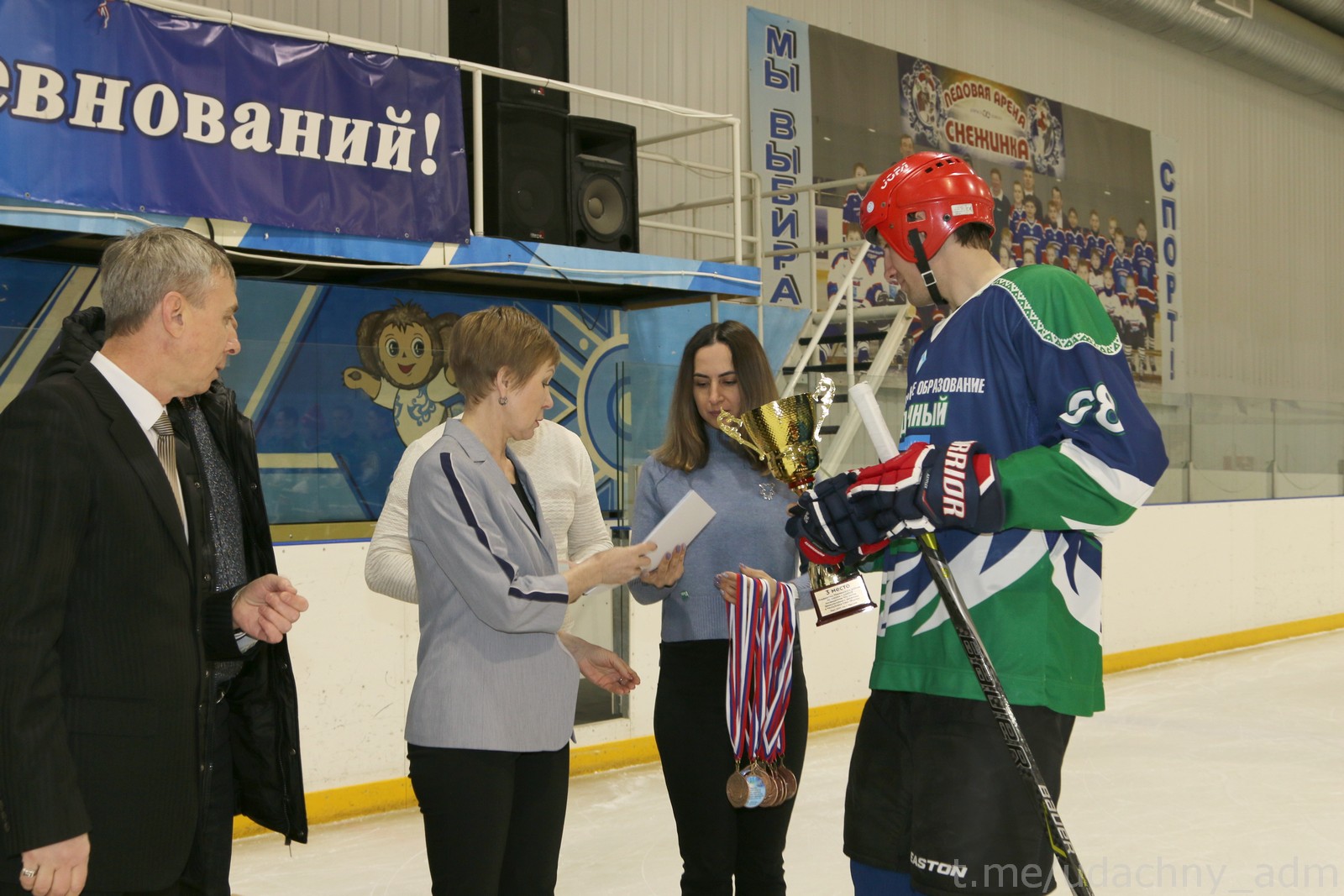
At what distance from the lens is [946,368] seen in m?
1.81

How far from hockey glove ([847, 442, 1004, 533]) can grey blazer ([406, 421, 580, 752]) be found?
2.11 ft

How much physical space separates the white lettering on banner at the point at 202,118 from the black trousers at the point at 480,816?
11.5 feet

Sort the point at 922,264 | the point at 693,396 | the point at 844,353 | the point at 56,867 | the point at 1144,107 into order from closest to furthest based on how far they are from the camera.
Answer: the point at 56,867
the point at 922,264
the point at 693,396
the point at 844,353
the point at 1144,107

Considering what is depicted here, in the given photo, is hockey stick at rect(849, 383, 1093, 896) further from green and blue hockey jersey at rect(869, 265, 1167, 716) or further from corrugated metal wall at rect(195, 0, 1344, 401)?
corrugated metal wall at rect(195, 0, 1344, 401)

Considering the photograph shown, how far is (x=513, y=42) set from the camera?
21.1 ft

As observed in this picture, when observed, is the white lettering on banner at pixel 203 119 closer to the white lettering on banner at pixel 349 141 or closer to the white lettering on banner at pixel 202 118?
the white lettering on banner at pixel 202 118

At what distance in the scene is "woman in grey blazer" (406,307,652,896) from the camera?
2.06 meters

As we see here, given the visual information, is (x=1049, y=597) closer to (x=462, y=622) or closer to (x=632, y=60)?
(x=462, y=622)

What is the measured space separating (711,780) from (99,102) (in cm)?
368

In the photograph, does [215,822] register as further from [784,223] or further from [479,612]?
[784,223]

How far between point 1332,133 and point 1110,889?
47.8 feet

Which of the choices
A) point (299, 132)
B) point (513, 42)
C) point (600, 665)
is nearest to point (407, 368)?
point (299, 132)

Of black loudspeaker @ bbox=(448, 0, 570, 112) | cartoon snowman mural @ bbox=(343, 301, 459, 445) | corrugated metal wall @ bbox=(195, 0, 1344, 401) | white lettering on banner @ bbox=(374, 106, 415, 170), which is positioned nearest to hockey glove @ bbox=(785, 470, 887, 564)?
cartoon snowman mural @ bbox=(343, 301, 459, 445)

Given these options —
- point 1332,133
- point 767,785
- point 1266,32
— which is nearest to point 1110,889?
point 767,785
